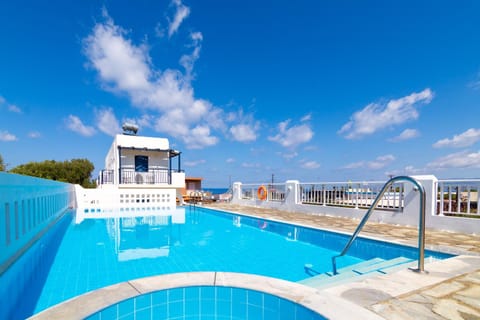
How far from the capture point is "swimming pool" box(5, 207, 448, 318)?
3477 mm

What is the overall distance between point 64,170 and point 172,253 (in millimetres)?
28432

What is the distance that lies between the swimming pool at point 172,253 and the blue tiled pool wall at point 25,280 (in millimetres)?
18

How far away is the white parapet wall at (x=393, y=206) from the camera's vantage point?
18.7 ft

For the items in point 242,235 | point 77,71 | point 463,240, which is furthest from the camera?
point 77,71

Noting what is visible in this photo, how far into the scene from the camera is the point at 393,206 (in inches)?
278

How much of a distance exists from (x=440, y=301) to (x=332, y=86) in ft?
66.9

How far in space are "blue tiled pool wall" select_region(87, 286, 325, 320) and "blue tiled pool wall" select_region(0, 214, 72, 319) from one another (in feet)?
4.88

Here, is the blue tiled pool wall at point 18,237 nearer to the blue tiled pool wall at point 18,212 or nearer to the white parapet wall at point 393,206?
the blue tiled pool wall at point 18,212

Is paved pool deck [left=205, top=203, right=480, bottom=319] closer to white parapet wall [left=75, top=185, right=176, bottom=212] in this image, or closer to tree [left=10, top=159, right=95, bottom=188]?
white parapet wall [left=75, top=185, right=176, bottom=212]

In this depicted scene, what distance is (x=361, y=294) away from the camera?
2186 mm

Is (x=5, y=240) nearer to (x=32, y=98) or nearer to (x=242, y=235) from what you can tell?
(x=242, y=235)

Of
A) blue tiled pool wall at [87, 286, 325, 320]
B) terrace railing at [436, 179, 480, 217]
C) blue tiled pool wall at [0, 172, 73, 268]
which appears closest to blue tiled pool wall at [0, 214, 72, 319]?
blue tiled pool wall at [0, 172, 73, 268]

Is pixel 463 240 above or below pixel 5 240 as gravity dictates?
below

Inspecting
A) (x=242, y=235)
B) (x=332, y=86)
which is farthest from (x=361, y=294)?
(x=332, y=86)
